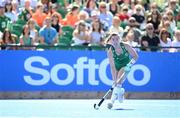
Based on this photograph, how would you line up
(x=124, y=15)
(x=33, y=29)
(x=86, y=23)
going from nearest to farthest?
(x=33, y=29) → (x=86, y=23) → (x=124, y=15)

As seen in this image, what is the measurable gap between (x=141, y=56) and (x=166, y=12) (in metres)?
2.55

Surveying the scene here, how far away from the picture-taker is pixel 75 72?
64.5 ft

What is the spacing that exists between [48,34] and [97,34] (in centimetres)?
148

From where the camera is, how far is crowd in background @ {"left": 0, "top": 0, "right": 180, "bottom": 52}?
779 inches

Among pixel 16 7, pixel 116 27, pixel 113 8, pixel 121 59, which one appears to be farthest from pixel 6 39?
pixel 121 59

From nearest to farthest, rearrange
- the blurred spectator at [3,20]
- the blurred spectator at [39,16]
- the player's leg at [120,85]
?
the player's leg at [120,85] < the blurred spectator at [3,20] < the blurred spectator at [39,16]

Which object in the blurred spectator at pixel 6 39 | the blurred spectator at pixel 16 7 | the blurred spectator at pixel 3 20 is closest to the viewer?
the blurred spectator at pixel 6 39

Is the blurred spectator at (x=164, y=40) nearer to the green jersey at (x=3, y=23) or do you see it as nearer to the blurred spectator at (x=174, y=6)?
the blurred spectator at (x=174, y=6)

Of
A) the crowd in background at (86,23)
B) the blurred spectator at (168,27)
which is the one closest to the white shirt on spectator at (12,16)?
the crowd in background at (86,23)

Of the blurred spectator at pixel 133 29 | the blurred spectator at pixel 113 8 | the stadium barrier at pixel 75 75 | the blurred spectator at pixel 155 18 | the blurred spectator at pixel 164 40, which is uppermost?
the blurred spectator at pixel 113 8

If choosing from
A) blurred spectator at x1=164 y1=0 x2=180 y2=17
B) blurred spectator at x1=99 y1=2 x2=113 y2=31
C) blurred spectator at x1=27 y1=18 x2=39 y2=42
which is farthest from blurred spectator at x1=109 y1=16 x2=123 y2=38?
blurred spectator at x1=164 y1=0 x2=180 y2=17

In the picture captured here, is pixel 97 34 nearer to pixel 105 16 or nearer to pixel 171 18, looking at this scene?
pixel 105 16

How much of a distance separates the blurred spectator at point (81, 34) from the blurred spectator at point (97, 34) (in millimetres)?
165

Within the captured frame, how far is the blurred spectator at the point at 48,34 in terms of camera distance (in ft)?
64.7
